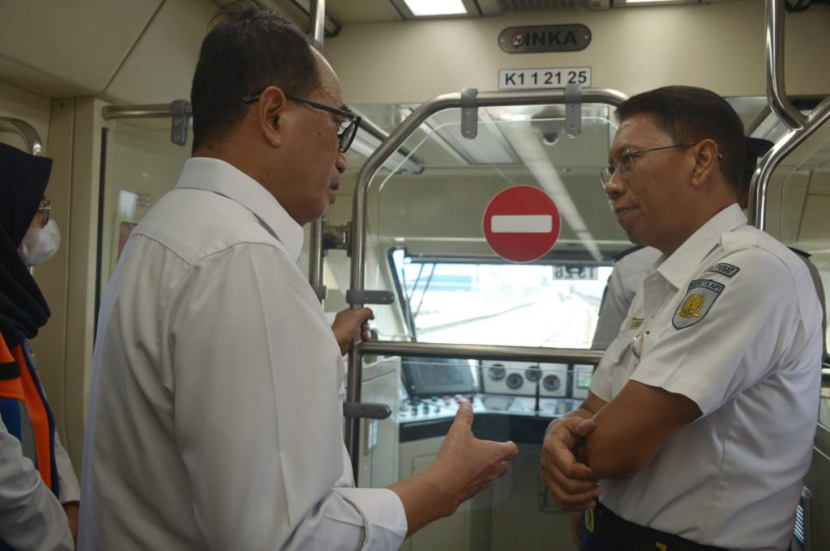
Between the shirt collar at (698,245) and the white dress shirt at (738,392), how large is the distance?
98 millimetres

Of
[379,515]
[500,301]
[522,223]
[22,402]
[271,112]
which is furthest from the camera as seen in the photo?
[500,301]

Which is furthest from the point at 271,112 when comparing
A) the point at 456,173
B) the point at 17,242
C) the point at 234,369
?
the point at 456,173

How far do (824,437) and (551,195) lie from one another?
1059mm

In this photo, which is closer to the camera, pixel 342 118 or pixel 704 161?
pixel 342 118

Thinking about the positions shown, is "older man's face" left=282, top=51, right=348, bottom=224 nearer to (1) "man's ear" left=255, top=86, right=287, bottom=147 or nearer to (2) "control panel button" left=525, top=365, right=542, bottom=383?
(1) "man's ear" left=255, top=86, right=287, bottom=147

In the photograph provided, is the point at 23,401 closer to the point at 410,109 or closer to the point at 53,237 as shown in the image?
the point at 53,237

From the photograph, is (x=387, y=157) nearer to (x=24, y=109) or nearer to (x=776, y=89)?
(x=776, y=89)

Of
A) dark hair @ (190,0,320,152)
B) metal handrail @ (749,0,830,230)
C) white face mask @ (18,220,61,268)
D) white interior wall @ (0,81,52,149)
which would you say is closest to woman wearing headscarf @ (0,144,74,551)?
white face mask @ (18,220,61,268)

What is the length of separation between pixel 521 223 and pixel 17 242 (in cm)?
151

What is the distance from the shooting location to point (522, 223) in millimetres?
2221

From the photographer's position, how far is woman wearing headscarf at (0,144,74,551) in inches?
56.9

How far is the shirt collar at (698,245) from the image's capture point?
137cm

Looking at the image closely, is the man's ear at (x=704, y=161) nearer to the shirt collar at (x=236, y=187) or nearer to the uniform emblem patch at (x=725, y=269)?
the uniform emblem patch at (x=725, y=269)

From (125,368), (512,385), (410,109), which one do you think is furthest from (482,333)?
(125,368)
